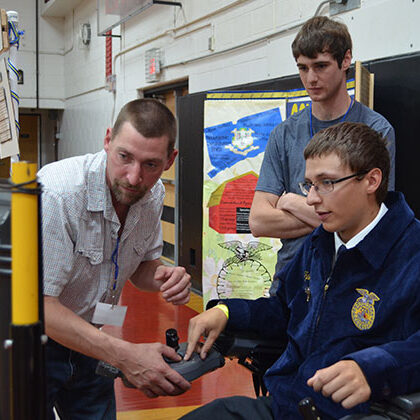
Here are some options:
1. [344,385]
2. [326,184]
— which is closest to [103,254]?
[326,184]

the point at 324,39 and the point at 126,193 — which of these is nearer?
the point at 126,193

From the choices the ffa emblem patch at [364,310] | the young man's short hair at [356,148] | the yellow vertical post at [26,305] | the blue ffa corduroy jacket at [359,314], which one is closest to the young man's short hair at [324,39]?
the young man's short hair at [356,148]

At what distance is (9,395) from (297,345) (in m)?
0.93

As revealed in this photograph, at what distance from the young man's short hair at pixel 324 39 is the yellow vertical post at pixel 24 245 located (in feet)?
4.99

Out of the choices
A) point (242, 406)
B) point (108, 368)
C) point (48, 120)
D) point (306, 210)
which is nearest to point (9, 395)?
point (108, 368)

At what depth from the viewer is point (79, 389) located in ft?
5.93

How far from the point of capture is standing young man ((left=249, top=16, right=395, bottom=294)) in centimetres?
200

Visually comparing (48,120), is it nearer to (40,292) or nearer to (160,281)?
(160,281)

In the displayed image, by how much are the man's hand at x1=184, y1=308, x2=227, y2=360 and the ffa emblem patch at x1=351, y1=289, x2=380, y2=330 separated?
387 millimetres

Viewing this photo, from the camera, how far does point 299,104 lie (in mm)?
3312

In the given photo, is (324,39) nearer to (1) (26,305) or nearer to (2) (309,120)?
(2) (309,120)

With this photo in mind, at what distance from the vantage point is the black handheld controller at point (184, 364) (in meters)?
1.43

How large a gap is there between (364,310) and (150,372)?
21.7 inches

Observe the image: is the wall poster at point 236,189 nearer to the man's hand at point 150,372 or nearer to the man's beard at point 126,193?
the man's beard at point 126,193
